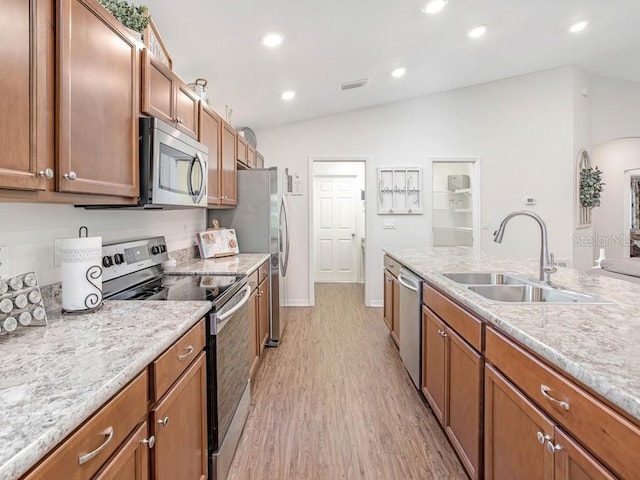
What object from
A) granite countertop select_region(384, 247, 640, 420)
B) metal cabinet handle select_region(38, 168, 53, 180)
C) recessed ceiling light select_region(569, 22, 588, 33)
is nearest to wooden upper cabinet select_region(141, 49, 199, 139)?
metal cabinet handle select_region(38, 168, 53, 180)

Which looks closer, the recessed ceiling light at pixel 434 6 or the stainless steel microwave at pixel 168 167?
the stainless steel microwave at pixel 168 167

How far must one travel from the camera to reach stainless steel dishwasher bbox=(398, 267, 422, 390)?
2.33 meters

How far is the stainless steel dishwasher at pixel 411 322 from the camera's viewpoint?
233cm

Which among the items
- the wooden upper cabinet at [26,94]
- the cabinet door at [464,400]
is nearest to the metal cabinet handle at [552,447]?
the cabinet door at [464,400]

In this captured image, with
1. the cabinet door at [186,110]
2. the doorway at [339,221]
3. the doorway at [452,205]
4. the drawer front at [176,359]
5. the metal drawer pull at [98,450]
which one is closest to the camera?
the metal drawer pull at [98,450]

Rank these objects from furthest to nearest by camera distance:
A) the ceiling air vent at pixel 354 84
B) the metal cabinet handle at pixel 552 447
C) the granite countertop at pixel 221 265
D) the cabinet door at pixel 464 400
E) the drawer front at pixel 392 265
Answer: the ceiling air vent at pixel 354 84 < the drawer front at pixel 392 265 < the granite countertop at pixel 221 265 < the cabinet door at pixel 464 400 < the metal cabinet handle at pixel 552 447

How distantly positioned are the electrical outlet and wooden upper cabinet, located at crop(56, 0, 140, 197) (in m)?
0.35

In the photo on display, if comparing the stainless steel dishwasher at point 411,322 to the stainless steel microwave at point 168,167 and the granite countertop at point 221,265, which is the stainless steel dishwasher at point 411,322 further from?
the stainless steel microwave at point 168,167

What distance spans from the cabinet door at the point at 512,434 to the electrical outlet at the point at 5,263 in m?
1.75

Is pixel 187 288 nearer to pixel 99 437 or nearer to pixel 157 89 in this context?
pixel 157 89

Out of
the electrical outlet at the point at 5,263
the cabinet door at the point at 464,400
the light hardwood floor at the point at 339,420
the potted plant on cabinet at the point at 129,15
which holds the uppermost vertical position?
the potted plant on cabinet at the point at 129,15

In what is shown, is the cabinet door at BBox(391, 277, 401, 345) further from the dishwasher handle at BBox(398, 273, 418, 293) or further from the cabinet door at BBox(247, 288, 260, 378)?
the cabinet door at BBox(247, 288, 260, 378)

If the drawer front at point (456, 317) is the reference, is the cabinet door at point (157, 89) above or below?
above

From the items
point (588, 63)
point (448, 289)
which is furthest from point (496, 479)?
point (588, 63)
